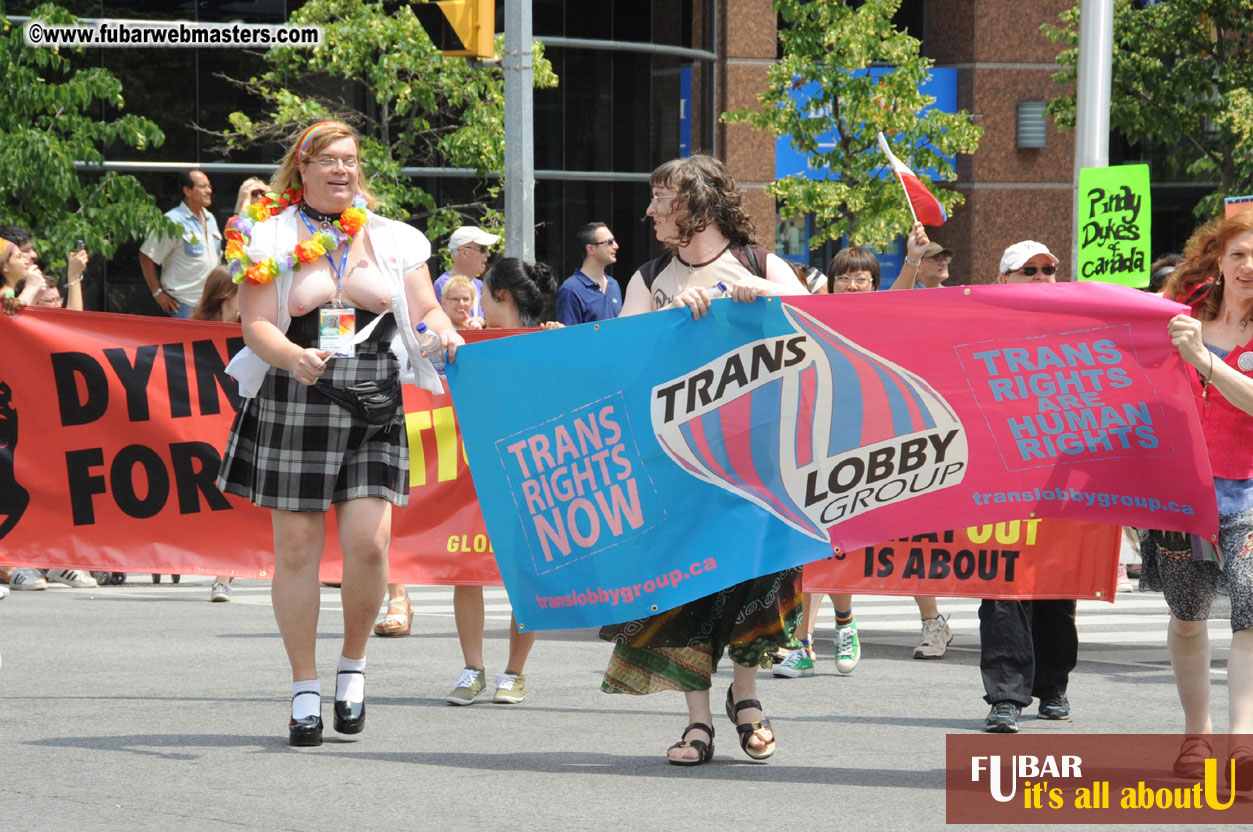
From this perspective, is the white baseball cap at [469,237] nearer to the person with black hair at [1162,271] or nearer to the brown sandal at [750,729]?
the person with black hair at [1162,271]

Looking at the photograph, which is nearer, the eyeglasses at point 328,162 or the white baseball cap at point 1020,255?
the eyeglasses at point 328,162

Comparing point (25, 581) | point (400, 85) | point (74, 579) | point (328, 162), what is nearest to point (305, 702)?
point (328, 162)

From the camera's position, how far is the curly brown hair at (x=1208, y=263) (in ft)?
18.7

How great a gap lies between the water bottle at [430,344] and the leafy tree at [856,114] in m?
18.9

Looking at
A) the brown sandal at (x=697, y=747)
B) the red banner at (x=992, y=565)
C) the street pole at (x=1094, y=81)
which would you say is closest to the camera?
the brown sandal at (x=697, y=747)

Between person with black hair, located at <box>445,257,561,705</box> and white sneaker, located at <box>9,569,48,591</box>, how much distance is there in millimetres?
4510

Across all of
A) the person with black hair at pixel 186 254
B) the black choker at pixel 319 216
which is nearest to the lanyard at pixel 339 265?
the black choker at pixel 319 216

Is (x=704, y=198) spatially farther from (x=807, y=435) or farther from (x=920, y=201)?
(x=920, y=201)

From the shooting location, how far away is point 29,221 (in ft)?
57.8

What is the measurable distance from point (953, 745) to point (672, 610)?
112 cm

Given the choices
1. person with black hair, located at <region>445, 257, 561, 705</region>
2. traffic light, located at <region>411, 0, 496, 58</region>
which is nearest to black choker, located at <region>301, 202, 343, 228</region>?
person with black hair, located at <region>445, 257, 561, 705</region>

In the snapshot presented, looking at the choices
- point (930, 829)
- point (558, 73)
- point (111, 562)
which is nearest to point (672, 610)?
point (930, 829)

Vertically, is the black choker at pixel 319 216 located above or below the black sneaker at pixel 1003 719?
above

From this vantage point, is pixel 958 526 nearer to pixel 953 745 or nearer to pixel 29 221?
pixel 953 745
